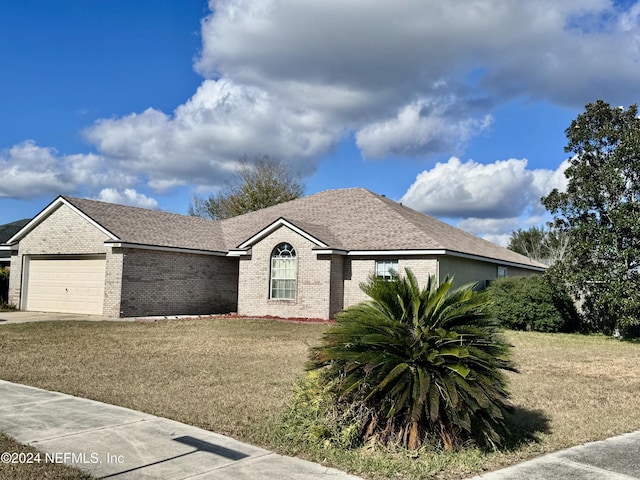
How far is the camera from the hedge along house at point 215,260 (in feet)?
71.4

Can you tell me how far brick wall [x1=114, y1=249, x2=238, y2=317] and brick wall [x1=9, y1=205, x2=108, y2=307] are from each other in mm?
1588

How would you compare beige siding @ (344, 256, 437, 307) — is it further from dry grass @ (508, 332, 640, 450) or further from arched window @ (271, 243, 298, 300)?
dry grass @ (508, 332, 640, 450)

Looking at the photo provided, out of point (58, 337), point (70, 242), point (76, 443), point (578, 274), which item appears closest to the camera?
point (76, 443)

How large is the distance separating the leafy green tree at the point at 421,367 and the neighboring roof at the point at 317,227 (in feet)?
47.6

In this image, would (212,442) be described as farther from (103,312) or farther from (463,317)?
(103,312)

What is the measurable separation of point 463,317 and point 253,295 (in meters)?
17.7

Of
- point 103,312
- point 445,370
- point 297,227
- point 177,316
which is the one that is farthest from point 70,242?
point 445,370

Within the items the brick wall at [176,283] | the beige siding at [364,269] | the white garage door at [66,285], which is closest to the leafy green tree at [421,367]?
the beige siding at [364,269]

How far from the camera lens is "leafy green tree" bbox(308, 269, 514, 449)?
19.5 ft

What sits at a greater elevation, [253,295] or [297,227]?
[297,227]

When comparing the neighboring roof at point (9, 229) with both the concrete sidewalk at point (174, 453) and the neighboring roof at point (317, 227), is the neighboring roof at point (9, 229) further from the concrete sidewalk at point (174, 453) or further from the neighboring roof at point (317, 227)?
the concrete sidewalk at point (174, 453)

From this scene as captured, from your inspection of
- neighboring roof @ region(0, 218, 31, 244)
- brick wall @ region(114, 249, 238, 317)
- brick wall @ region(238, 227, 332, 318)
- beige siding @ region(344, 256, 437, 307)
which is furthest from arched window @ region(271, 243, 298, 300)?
neighboring roof @ region(0, 218, 31, 244)

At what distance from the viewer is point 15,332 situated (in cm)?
1602

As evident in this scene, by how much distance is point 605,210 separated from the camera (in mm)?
19609
